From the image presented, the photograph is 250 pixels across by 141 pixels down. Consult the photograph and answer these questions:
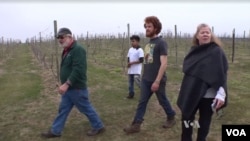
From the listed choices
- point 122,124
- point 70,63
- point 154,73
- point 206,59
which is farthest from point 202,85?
point 122,124

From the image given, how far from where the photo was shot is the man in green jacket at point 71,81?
4.91 metres

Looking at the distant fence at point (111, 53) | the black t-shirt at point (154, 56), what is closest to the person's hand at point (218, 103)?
the black t-shirt at point (154, 56)

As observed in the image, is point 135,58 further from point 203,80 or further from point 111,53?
point 111,53

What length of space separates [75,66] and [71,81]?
0.70 ft

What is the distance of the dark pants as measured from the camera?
3862 mm

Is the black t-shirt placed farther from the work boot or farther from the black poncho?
the black poncho

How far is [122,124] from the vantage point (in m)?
5.98

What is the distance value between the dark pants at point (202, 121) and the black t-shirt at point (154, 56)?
1.14 meters

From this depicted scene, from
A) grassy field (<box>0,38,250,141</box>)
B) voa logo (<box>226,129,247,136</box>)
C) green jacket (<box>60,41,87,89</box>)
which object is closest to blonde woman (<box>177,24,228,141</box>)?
voa logo (<box>226,129,247,136</box>)

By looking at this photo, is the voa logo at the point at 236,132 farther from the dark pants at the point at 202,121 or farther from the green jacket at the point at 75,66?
the green jacket at the point at 75,66

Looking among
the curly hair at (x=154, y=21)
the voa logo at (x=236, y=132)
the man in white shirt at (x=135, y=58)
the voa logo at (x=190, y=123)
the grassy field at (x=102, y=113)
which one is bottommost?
the grassy field at (x=102, y=113)

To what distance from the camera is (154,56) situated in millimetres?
5027

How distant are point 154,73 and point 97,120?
3.70ft

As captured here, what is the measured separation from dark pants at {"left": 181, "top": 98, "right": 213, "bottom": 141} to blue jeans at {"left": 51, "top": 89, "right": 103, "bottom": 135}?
1.64 metres
